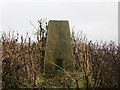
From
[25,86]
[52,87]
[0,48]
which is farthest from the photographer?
[0,48]

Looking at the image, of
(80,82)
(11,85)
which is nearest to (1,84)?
(11,85)

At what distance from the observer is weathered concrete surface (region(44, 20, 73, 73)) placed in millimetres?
5098

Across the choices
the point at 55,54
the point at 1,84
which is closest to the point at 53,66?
the point at 55,54

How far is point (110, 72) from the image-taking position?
5.29 m

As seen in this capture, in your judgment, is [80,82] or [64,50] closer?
[80,82]

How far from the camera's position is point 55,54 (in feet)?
16.7

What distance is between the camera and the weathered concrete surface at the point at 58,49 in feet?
16.7

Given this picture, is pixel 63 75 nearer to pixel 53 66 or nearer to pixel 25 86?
pixel 53 66

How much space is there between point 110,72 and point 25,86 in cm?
232

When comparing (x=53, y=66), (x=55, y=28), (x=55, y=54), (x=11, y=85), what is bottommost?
(x=11, y=85)

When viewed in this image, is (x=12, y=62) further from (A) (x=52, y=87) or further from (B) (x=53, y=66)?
(A) (x=52, y=87)

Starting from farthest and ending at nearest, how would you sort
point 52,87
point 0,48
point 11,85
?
1. point 0,48
2. point 11,85
3. point 52,87

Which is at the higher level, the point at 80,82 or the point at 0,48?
the point at 0,48

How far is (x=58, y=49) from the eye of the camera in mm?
5137
